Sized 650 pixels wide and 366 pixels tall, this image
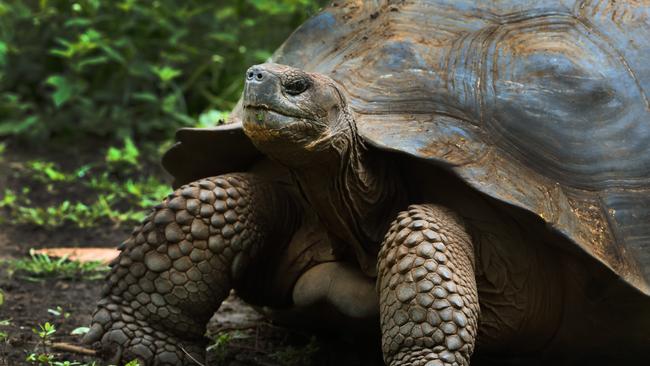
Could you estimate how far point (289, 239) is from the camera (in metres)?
3.91

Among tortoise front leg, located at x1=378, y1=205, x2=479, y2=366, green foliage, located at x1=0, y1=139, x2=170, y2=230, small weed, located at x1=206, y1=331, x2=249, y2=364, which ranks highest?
tortoise front leg, located at x1=378, y1=205, x2=479, y2=366

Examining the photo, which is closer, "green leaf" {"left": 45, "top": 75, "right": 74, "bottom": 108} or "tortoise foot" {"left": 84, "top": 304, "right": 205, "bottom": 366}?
"tortoise foot" {"left": 84, "top": 304, "right": 205, "bottom": 366}

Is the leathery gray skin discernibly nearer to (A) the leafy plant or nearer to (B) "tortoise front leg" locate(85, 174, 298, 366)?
(B) "tortoise front leg" locate(85, 174, 298, 366)

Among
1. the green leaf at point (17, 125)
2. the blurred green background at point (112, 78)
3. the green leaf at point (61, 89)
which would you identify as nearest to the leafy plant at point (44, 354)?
the blurred green background at point (112, 78)

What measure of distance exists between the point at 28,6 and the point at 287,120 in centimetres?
481

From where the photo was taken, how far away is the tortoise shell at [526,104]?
3391 mm

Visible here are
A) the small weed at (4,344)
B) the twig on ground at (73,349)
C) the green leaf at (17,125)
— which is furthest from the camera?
the green leaf at (17,125)

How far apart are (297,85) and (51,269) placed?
2080 millimetres

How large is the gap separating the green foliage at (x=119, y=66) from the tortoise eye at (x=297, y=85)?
12.1 feet

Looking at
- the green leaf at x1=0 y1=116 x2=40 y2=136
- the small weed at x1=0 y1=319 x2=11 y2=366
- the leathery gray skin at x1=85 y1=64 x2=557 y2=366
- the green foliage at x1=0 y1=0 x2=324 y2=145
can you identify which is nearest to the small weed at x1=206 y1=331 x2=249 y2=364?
the leathery gray skin at x1=85 y1=64 x2=557 y2=366

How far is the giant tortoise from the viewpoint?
3275 millimetres

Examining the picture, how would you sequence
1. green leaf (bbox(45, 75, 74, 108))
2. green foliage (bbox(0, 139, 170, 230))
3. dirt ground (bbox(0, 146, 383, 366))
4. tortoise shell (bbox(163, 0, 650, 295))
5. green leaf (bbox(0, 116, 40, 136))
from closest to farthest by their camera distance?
tortoise shell (bbox(163, 0, 650, 295)) < dirt ground (bbox(0, 146, 383, 366)) < green foliage (bbox(0, 139, 170, 230)) < green leaf (bbox(45, 75, 74, 108)) < green leaf (bbox(0, 116, 40, 136))

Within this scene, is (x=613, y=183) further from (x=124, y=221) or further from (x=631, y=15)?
(x=124, y=221)

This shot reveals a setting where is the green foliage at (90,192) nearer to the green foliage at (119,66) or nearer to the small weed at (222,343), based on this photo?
the green foliage at (119,66)
